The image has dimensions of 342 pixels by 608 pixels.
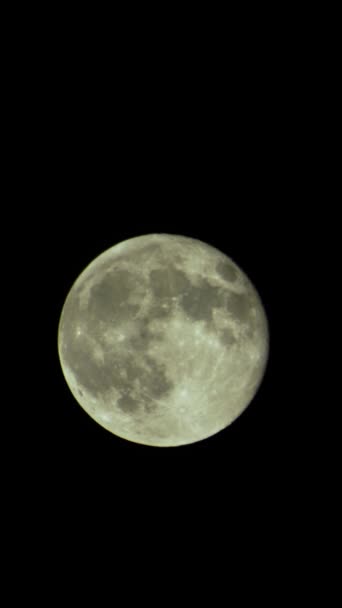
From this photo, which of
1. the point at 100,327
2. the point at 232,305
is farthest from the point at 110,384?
the point at 232,305

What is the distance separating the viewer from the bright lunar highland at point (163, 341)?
5480 mm

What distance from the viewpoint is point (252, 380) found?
6.12 metres

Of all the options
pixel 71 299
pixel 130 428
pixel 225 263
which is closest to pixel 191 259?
pixel 225 263

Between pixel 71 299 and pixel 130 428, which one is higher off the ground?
pixel 71 299

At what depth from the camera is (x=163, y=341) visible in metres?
5.44

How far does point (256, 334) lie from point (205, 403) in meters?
0.93

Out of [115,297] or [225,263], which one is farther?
[225,263]

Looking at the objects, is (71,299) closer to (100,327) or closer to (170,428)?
(100,327)

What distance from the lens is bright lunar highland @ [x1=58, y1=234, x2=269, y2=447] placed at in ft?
18.0

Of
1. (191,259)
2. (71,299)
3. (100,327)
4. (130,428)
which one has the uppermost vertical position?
(191,259)

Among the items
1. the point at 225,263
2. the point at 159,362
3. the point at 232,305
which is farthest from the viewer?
the point at 225,263

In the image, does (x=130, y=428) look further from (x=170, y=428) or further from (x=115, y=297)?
(x=115, y=297)

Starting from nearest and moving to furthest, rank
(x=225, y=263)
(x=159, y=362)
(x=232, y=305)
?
(x=159, y=362), (x=232, y=305), (x=225, y=263)

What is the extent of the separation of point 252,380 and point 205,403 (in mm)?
680
